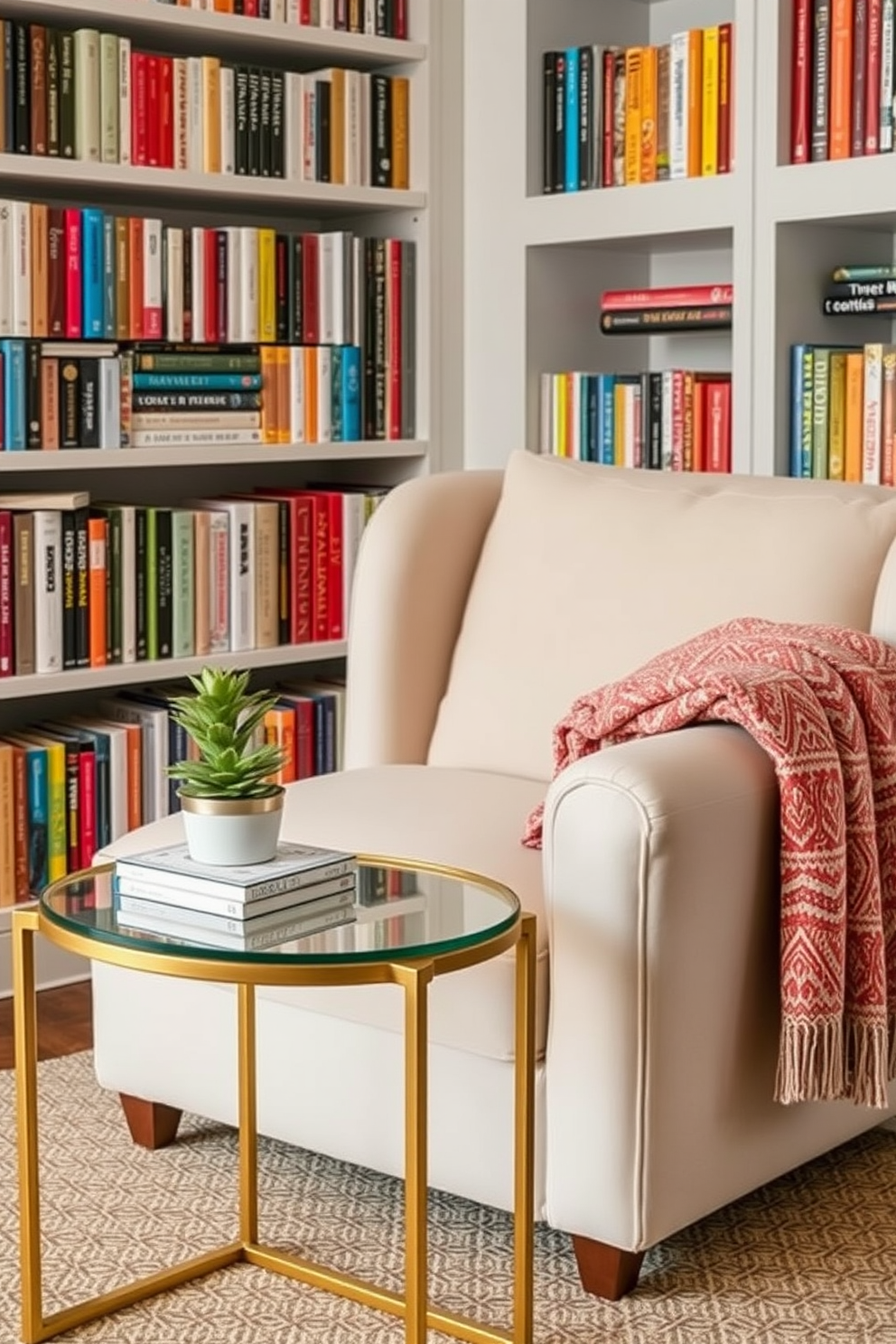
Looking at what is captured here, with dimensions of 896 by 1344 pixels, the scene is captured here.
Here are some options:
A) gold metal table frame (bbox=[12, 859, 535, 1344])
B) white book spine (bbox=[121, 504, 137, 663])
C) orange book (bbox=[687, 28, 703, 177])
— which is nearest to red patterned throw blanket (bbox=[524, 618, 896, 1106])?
gold metal table frame (bbox=[12, 859, 535, 1344])

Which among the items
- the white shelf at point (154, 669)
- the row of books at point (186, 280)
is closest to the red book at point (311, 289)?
the row of books at point (186, 280)

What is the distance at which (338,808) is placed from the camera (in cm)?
243

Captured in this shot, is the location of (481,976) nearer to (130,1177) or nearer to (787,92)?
(130,1177)

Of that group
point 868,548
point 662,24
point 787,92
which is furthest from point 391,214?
point 868,548

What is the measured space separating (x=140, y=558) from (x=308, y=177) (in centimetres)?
78

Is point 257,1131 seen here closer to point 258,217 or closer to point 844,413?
point 844,413

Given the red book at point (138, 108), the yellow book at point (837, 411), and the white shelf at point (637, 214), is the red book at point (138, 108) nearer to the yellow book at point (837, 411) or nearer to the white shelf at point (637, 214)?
the white shelf at point (637, 214)

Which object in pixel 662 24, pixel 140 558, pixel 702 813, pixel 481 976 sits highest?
pixel 662 24

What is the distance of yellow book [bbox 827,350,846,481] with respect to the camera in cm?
330

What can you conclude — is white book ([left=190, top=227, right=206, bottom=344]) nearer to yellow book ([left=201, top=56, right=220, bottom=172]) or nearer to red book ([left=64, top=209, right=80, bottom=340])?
yellow book ([left=201, top=56, right=220, bottom=172])

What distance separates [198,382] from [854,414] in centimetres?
113

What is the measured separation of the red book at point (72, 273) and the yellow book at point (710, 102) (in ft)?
3.51

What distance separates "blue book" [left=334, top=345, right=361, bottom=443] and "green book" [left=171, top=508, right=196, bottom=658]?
39 centimetres

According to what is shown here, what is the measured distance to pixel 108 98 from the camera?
336cm
